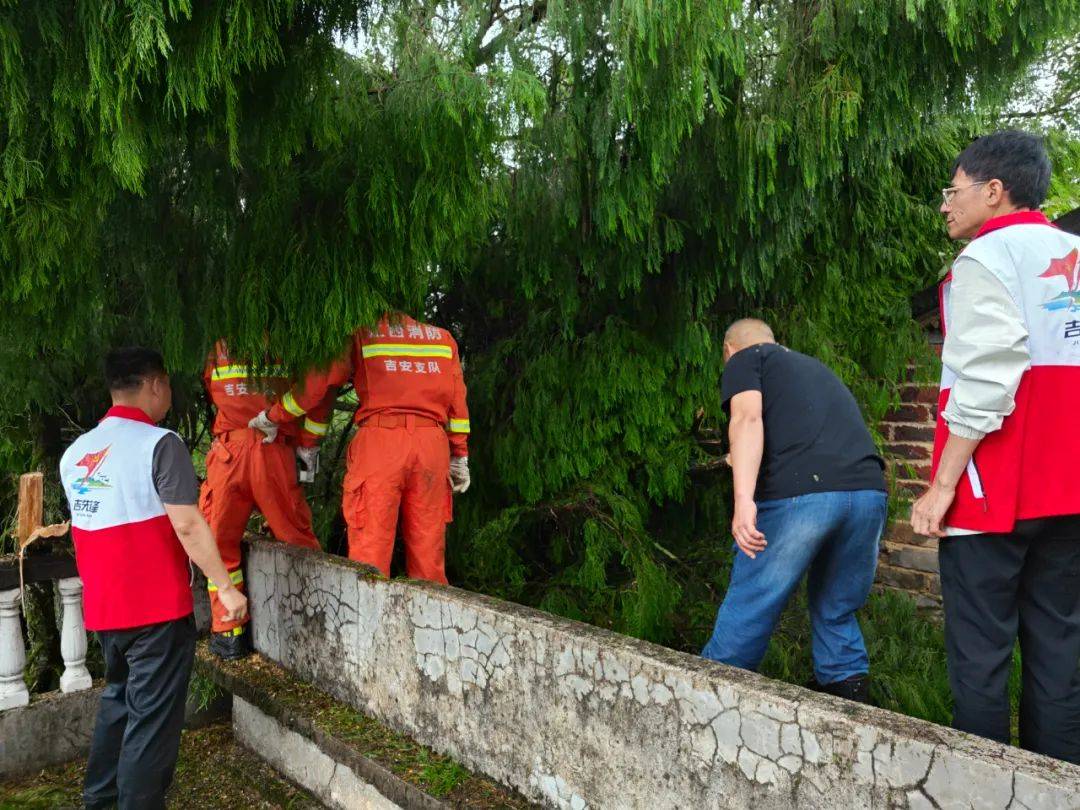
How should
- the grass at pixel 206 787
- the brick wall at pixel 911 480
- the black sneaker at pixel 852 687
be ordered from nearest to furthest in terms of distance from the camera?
the black sneaker at pixel 852 687
the grass at pixel 206 787
the brick wall at pixel 911 480

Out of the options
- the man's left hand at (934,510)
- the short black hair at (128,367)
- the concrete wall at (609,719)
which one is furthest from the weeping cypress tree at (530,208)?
the man's left hand at (934,510)

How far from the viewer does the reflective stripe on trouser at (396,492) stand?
3.89 m

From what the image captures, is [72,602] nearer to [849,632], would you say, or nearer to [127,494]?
[127,494]

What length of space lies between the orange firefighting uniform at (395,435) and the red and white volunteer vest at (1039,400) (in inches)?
100.0

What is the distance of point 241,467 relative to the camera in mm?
4180

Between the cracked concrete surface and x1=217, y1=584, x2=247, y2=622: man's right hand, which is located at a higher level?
x1=217, y1=584, x2=247, y2=622: man's right hand

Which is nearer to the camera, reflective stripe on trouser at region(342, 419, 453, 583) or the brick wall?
reflective stripe on trouser at region(342, 419, 453, 583)

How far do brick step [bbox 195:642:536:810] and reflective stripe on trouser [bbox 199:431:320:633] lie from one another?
0.52 m

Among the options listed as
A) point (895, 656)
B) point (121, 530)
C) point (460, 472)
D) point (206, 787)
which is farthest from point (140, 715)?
point (895, 656)

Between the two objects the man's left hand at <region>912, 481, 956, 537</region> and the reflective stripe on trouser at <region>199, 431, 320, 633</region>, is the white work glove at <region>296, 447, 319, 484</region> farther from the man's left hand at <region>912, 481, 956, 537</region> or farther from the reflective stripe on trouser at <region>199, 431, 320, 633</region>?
the man's left hand at <region>912, 481, 956, 537</region>

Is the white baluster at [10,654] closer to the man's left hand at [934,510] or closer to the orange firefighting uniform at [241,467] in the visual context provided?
the orange firefighting uniform at [241,467]

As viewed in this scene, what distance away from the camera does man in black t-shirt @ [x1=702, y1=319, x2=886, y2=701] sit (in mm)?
2955

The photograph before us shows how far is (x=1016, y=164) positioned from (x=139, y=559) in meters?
3.08

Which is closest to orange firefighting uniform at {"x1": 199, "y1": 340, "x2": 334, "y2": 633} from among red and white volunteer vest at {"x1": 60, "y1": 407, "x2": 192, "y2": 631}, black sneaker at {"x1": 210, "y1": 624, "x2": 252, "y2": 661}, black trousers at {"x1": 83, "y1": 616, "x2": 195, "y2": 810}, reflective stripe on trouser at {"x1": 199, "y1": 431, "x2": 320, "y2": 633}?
reflective stripe on trouser at {"x1": 199, "y1": 431, "x2": 320, "y2": 633}
